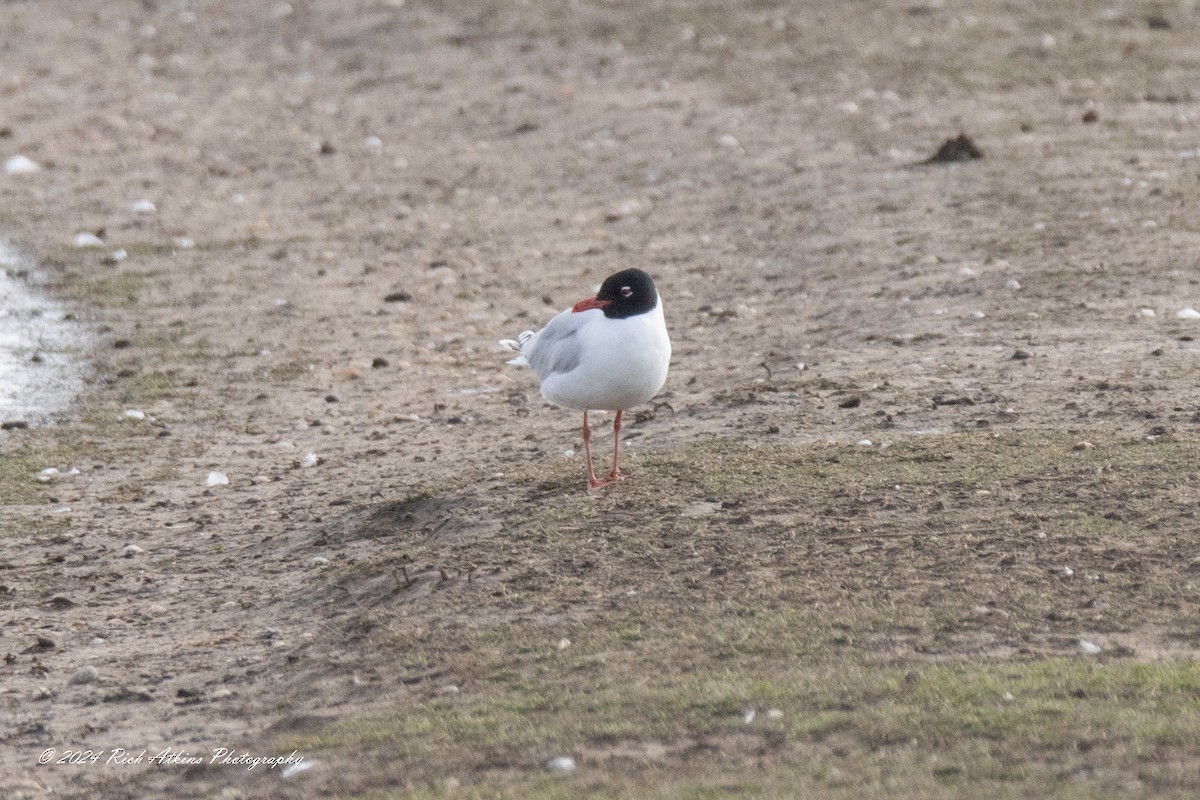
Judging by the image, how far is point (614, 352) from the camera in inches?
269

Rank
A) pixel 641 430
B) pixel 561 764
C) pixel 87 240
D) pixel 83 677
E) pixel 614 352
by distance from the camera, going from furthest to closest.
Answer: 1. pixel 87 240
2. pixel 641 430
3. pixel 614 352
4. pixel 83 677
5. pixel 561 764

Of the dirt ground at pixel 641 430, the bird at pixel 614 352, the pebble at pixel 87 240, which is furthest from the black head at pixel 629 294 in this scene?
the pebble at pixel 87 240

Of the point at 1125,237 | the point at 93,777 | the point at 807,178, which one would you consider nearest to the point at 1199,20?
the point at 807,178

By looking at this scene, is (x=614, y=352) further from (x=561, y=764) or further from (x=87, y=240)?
(x=87, y=240)

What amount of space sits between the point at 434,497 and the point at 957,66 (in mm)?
10090

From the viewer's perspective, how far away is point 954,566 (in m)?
5.86

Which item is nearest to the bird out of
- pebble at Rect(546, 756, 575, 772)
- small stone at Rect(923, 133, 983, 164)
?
pebble at Rect(546, 756, 575, 772)

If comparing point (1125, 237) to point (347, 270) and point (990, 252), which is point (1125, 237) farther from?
point (347, 270)

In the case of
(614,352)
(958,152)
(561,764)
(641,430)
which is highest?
(614,352)

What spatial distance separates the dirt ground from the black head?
2.34 ft

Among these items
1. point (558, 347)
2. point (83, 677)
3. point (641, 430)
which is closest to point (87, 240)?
point (641, 430)

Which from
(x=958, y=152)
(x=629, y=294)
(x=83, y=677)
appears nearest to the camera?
(x=83, y=677)

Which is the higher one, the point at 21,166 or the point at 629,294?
the point at 629,294

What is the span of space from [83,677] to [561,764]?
2.18 meters
